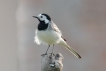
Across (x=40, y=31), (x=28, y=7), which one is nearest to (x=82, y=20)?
(x=28, y=7)

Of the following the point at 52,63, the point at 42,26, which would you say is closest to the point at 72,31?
the point at 42,26

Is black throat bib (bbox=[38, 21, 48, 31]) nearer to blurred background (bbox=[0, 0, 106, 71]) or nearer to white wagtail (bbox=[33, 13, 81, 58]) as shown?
white wagtail (bbox=[33, 13, 81, 58])

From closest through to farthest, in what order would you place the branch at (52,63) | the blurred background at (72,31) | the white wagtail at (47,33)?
the branch at (52,63)
the white wagtail at (47,33)
the blurred background at (72,31)

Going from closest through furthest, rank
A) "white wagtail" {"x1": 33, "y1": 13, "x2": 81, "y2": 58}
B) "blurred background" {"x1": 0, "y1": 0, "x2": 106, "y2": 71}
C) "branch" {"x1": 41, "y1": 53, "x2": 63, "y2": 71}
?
"branch" {"x1": 41, "y1": 53, "x2": 63, "y2": 71} < "white wagtail" {"x1": 33, "y1": 13, "x2": 81, "y2": 58} < "blurred background" {"x1": 0, "y1": 0, "x2": 106, "y2": 71}

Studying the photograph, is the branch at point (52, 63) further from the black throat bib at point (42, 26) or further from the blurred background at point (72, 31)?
the blurred background at point (72, 31)

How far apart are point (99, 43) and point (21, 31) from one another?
26.1 inches

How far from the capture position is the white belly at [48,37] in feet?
5.04

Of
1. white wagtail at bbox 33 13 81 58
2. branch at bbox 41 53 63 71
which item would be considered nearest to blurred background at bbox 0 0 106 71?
white wagtail at bbox 33 13 81 58

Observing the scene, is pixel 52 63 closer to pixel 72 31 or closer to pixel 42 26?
pixel 42 26

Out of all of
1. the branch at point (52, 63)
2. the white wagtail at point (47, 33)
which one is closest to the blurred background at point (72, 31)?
the white wagtail at point (47, 33)

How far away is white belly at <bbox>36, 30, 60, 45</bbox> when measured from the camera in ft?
5.04

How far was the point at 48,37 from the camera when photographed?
1557mm

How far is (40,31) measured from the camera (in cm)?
157

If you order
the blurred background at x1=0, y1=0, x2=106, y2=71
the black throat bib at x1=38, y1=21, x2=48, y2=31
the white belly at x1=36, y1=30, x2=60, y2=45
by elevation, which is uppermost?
the blurred background at x1=0, y1=0, x2=106, y2=71
